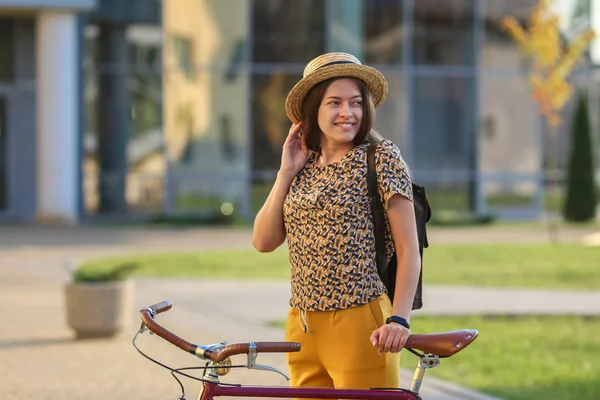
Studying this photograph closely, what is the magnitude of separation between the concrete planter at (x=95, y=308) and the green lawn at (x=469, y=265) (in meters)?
3.93

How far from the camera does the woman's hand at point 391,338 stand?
3.76m

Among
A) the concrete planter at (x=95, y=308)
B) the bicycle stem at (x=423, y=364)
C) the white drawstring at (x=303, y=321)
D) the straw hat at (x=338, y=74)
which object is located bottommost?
the concrete planter at (x=95, y=308)

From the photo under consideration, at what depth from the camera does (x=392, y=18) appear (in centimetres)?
3006

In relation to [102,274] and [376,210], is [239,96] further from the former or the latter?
[376,210]

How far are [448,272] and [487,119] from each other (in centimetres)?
1443

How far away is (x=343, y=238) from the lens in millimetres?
4027

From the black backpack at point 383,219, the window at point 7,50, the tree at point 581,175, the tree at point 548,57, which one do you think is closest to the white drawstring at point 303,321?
the black backpack at point 383,219

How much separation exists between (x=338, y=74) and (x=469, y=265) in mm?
14008

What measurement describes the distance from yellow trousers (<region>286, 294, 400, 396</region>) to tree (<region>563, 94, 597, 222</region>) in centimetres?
2398

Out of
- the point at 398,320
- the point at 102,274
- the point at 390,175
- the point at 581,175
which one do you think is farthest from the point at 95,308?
the point at 581,175

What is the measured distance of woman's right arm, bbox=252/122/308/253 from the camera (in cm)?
423

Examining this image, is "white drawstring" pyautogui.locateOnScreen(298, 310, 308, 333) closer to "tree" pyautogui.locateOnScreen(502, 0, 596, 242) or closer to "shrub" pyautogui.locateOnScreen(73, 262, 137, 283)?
"shrub" pyautogui.locateOnScreen(73, 262, 137, 283)

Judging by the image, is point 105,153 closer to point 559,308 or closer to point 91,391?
point 559,308

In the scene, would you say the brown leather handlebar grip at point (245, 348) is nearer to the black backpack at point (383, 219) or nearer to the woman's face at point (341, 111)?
the black backpack at point (383, 219)
